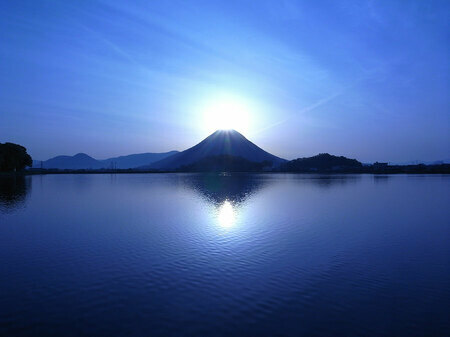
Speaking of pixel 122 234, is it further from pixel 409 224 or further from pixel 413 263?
pixel 409 224

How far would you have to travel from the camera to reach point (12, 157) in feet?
484

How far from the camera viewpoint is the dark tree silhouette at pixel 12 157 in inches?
5692

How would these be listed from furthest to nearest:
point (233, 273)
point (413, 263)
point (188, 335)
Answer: point (413, 263), point (233, 273), point (188, 335)

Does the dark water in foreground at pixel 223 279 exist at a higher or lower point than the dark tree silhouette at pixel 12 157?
lower

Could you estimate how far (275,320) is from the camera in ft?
38.0

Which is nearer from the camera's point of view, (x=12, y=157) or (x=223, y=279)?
(x=223, y=279)

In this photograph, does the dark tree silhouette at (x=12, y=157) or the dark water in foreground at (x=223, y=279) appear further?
the dark tree silhouette at (x=12, y=157)

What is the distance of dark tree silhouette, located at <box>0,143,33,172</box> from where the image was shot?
14459cm

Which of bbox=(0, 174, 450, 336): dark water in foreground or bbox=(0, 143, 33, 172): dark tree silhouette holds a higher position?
bbox=(0, 143, 33, 172): dark tree silhouette

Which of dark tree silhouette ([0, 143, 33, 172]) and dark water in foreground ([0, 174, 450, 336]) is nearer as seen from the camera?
dark water in foreground ([0, 174, 450, 336])

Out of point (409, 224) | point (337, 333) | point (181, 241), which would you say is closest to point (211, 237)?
point (181, 241)

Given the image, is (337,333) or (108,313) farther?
(108,313)

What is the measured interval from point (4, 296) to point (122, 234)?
13.6 metres

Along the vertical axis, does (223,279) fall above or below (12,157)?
below
